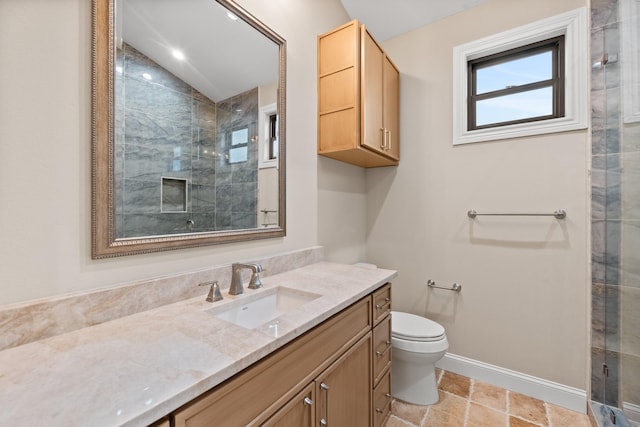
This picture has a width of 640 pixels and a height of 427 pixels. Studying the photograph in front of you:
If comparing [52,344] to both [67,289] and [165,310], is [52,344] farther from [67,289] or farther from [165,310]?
[165,310]

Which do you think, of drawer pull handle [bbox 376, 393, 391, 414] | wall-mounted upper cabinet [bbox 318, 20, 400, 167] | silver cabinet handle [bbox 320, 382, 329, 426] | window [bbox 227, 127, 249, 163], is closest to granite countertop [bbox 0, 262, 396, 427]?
silver cabinet handle [bbox 320, 382, 329, 426]

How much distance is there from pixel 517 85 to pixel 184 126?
7.60ft

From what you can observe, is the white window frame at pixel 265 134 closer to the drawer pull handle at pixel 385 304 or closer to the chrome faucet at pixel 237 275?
the chrome faucet at pixel 237 275

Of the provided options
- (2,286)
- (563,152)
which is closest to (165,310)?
(2,286)

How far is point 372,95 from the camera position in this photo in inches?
74.6

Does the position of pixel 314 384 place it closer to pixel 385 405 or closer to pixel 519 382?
pixel 385 405

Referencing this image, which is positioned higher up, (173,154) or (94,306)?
(173,154)

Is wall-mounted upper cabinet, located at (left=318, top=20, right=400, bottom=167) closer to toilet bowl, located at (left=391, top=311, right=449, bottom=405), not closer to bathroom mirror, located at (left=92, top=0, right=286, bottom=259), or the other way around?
bathroom mirror, located at (left=92, top=0, right=286, bottom=259)

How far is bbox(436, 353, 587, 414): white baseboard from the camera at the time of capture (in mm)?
1748

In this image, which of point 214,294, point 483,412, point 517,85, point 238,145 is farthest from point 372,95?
point 483,412

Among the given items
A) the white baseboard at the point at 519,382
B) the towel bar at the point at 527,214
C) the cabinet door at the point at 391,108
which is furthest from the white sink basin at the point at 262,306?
the white baseboard at the point at 519,382

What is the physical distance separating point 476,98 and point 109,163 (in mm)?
2442

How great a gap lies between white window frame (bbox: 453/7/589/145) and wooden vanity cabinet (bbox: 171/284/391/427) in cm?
144

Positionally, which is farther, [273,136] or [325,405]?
[273,136]
